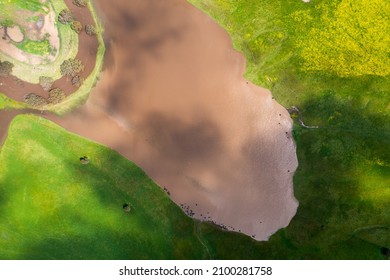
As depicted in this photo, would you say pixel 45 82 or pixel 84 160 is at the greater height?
pixel 45 82

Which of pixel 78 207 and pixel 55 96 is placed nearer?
pixel 78 207

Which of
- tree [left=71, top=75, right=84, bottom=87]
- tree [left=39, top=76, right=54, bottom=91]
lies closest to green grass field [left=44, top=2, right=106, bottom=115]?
tree [left=71, top=75, right=84, bottom=87]

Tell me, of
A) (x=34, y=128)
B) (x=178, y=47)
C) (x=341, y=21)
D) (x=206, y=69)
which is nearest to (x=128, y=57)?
(x=178, y=47)

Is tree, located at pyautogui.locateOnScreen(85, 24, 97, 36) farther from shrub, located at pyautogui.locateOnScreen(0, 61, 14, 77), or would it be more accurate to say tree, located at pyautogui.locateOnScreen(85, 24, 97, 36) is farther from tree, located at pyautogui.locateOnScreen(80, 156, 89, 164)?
tree, located at pyautogui.locateOnScreen(80, 156, 89, 164)

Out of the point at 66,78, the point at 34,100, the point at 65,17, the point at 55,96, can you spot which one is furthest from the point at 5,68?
the point at 65,17

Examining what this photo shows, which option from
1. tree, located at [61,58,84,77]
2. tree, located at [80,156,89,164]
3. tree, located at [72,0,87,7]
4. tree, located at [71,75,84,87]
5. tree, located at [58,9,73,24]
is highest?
tree, located at [72,0,87,7]

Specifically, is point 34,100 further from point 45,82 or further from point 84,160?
point 84,160
